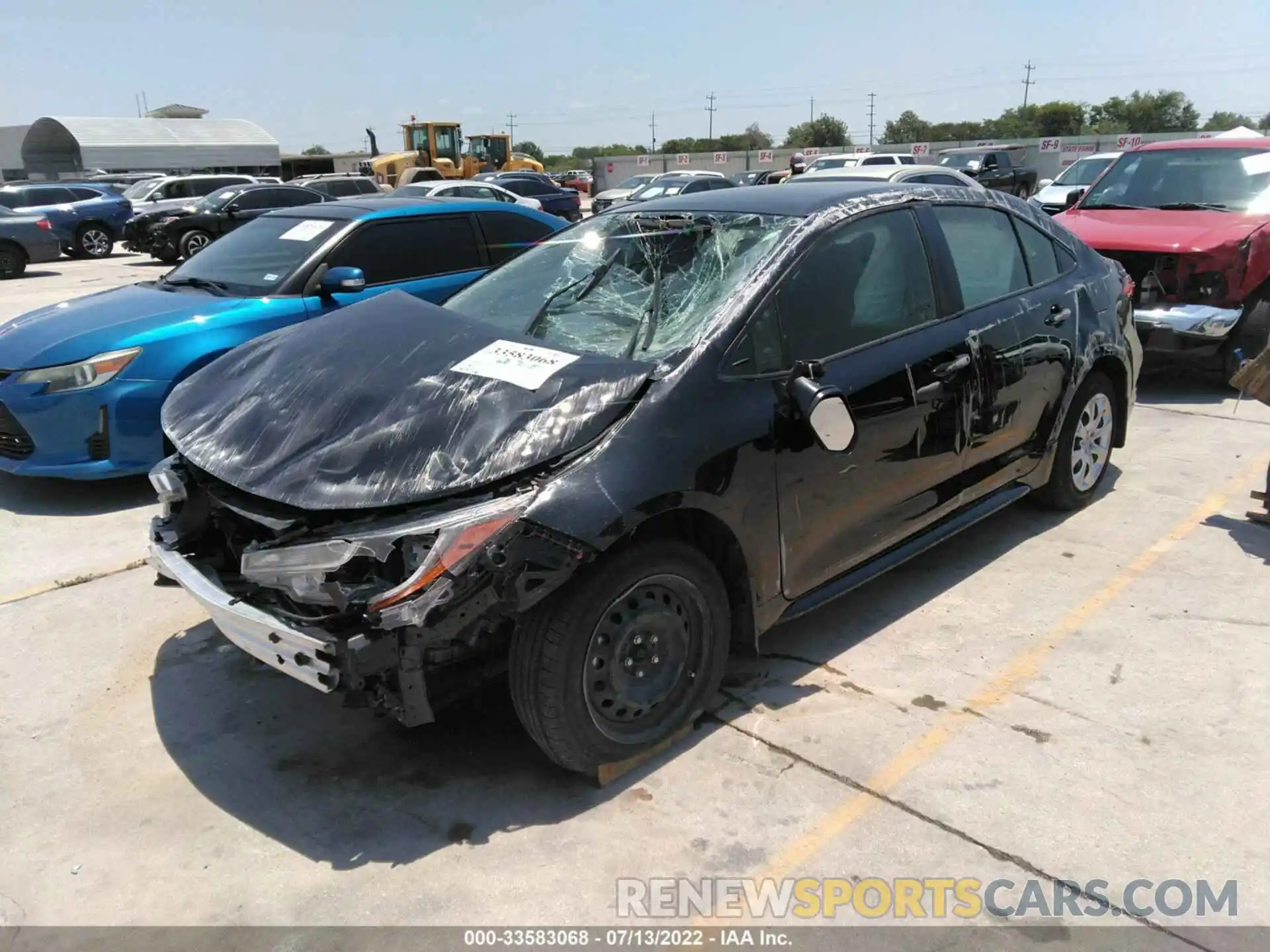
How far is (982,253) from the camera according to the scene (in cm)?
421

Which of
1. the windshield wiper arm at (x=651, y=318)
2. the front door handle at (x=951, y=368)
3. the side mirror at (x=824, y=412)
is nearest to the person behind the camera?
the side mirror at (x=824, y=412)

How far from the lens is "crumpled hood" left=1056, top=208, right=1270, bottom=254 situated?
7133mm

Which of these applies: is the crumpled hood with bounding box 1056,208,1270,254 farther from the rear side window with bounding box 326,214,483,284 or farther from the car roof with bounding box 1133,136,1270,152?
the rear side window with bounding box 326,214,483,284

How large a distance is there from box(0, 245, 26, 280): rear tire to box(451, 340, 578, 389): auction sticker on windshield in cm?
1824

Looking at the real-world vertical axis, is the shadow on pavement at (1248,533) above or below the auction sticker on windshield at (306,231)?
below

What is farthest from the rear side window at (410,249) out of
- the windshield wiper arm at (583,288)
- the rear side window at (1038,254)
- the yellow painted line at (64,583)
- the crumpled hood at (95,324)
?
the rear side window at (1038,254)

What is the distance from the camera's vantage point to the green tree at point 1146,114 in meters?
71.9

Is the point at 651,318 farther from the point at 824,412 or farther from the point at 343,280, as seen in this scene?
the point at 343,280

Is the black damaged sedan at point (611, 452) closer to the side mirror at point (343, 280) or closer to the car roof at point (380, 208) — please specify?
the side mirror at point (343, 280)

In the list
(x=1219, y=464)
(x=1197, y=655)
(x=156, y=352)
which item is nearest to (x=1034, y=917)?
(x=1197, y=655)

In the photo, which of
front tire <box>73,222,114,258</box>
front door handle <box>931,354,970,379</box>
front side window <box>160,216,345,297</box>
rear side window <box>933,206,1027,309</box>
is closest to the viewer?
front door handle <box>931,354,970,379</box>

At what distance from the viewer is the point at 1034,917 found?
2430 mm

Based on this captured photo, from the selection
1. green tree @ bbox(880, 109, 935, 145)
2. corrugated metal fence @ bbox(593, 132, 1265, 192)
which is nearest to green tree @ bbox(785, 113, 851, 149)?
green tree @ bbox(880, 109, 935, 145)

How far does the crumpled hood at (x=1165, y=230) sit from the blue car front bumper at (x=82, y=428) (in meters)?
6.70
